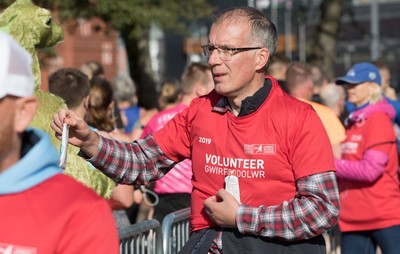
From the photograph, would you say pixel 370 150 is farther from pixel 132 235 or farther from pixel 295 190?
pixel 295 190

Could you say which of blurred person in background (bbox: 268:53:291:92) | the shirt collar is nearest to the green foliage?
blurred person in background (bbox: 268:53:291:92)

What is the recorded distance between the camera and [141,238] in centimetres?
567

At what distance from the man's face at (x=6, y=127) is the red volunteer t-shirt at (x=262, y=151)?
1.74 metres

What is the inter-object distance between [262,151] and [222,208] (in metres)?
0.29

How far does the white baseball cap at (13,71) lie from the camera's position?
2398mm

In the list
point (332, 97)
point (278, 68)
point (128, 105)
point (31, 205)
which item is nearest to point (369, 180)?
point (278, 68)

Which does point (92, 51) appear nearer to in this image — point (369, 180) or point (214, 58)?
point (369, 180)

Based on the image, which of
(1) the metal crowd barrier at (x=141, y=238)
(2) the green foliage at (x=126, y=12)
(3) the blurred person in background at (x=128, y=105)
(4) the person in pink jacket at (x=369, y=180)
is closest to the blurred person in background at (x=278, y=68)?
(4) the person in pink jacket at (x=369, y=180)

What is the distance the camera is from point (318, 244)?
13.6 ft

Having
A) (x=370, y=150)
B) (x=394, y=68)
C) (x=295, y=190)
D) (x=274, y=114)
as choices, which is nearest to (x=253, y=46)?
(x=274, y=114)

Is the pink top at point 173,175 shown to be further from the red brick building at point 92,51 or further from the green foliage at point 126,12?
the red brick building at point 92,51

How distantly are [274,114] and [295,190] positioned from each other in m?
0.32

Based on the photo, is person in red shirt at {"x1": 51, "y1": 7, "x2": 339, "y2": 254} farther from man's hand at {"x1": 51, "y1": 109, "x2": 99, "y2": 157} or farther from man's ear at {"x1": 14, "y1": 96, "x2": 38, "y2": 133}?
man's ear at {"x1": 14, "y1": 96, "x2": 38, "y2": 133}

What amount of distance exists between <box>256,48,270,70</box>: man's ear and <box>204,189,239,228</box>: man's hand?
578 millimetres
